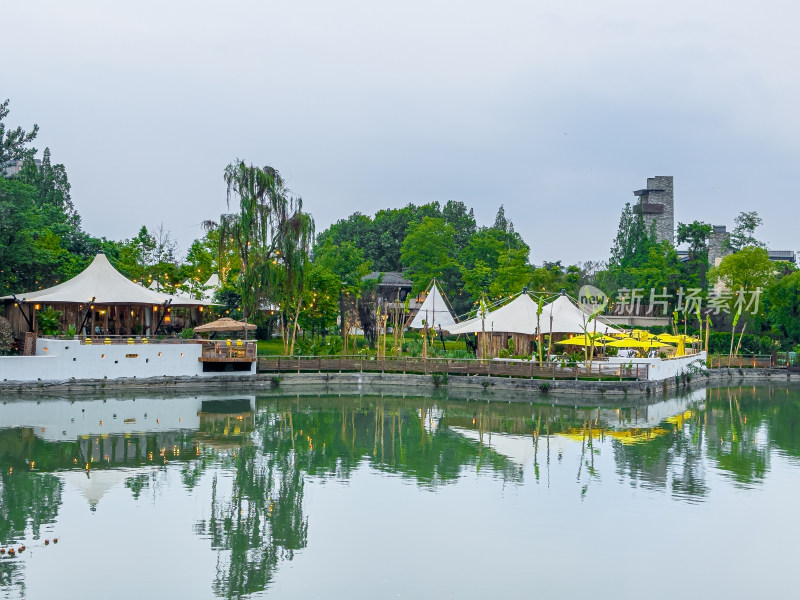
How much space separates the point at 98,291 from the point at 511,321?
790 inches

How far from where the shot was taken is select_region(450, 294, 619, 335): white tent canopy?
42688 mm

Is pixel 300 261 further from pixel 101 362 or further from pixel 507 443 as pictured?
pixel 507 443

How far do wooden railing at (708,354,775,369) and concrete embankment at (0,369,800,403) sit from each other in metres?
9.16

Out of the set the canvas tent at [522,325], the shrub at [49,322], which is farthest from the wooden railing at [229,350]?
the canvas tent at [522,325]

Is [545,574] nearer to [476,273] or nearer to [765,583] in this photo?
[765,583]

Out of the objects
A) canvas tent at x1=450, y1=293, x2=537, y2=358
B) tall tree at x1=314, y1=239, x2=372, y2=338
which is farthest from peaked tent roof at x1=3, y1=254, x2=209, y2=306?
tall tree at x1=314, y1=239, x2=372, y2=338

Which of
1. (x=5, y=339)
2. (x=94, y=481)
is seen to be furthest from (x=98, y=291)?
(x=94, y=481)

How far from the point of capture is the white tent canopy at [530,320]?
42688mm

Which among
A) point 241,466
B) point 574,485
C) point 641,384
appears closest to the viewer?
point 574,485

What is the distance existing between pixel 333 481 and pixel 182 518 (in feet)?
13.8

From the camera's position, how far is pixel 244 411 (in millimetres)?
29641

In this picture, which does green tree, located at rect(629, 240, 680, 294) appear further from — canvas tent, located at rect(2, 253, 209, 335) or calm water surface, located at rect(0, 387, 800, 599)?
canvas tent, located at rect(2, 253, 209, 335)

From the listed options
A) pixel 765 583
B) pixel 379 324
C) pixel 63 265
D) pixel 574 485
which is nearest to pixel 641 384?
pixel 379 324

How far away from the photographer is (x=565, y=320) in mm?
43500
